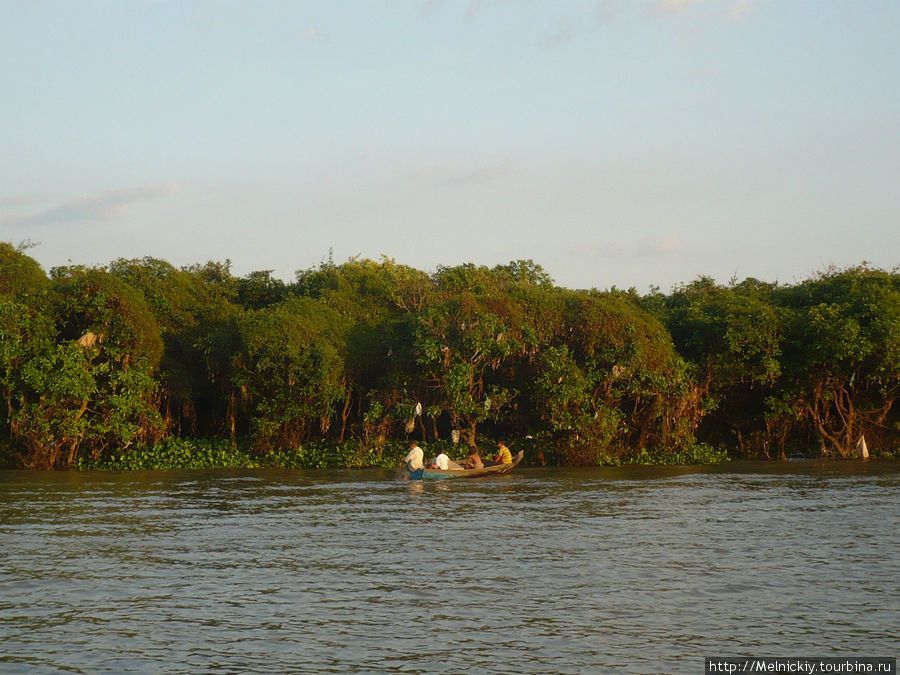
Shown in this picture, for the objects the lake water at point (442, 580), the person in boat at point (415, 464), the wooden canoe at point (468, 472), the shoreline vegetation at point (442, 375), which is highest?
the shoreline vegetation at point (442, 375)

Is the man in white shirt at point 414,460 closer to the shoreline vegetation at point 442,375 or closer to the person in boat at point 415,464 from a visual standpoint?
the person in boat at point 415,464

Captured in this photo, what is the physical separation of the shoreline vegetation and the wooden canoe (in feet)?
9.51

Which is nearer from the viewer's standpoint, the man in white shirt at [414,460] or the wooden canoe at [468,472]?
the man in white shirt at [414,460]

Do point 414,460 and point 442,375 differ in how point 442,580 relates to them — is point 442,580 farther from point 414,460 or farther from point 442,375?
point 442,375

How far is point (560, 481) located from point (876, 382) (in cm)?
1408

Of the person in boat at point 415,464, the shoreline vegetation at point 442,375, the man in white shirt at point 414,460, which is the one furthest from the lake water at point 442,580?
the shoreline vegetation at point 442,375

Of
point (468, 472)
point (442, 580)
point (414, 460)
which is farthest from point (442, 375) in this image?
point (442, 580)

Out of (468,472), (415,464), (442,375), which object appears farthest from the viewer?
(442,375)

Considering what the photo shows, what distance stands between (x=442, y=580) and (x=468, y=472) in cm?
1433

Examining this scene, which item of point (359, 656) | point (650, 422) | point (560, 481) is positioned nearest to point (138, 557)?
point (359, 656)

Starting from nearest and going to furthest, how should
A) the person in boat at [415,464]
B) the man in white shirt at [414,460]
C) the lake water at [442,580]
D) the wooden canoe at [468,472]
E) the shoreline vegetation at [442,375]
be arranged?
the lake water at [442,580]
the person in boat at [415,464]
the man in white shirt at [414,460]
the wooden canoe at [468,472]
the shoreline vegetation at [442,375]

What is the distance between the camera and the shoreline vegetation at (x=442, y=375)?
29.1 metres

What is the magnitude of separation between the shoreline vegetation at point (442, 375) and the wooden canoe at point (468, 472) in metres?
2.90

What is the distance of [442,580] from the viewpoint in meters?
12.1
